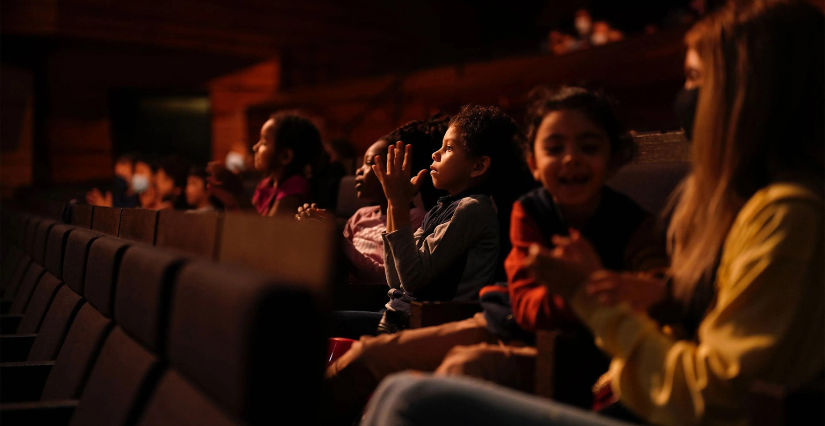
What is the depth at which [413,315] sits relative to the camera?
0.96m

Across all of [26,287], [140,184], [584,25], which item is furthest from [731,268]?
[584,25]

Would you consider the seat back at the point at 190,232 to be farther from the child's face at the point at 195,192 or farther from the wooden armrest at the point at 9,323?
the child's face at the point at 195,192

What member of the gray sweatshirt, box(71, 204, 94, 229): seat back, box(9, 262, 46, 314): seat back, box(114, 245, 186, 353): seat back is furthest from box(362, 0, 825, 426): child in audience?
box(9, 262, 46, 314): seat back

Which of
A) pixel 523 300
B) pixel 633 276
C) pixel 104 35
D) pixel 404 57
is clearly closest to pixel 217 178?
pixel 523 300

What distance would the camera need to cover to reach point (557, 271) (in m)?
0.60

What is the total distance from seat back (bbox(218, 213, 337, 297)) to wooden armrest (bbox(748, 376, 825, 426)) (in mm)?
338

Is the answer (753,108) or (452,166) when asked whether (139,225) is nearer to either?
(452,166)

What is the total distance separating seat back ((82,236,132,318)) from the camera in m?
0.94

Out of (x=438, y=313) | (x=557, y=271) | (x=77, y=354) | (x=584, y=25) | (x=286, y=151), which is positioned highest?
(x=584, y=25)

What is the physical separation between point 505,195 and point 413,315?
0.26 m

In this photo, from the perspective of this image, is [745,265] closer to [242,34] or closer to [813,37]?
[813,37]

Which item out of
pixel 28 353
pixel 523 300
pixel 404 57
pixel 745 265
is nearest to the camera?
pixel 745 265

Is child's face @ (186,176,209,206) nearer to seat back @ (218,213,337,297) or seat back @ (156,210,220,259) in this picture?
seat back @ (156,210,220,259)

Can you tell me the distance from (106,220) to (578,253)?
3.83ft
